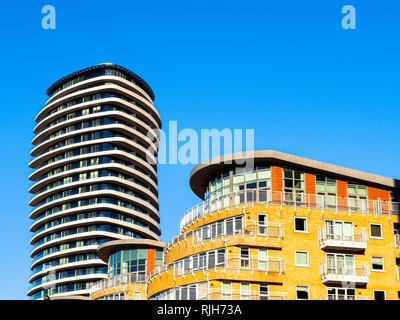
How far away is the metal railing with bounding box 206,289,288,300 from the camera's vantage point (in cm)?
5503

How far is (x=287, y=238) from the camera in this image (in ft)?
191

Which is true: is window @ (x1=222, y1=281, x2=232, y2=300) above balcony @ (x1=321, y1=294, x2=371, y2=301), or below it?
above

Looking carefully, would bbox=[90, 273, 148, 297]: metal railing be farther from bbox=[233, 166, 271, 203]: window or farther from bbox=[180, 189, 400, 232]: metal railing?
bbox=[233, 166, 271, 203]: window

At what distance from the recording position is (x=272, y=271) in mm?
56562

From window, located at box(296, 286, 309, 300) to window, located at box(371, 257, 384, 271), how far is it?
6757 millimetres

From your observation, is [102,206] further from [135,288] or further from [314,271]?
[314,271]

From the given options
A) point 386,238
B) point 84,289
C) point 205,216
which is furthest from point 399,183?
point 84,289

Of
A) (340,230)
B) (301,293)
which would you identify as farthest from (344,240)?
(301,293)

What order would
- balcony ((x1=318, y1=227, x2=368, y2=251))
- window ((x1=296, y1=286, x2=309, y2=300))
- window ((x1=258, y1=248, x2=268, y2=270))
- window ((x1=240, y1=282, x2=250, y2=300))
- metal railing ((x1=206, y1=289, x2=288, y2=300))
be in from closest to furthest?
metal railing ((x1=206, y1=289, x2=288, y2=300)), window ((x1=240, y1=282, x2=250, y2=300)), window ((x1=296, y1=286, x2=309, y2=300)), window ((x1=258, y1=248, x2=268, y2=270)), balcony ((x1=318, y1=227, x2=368, y2=251))

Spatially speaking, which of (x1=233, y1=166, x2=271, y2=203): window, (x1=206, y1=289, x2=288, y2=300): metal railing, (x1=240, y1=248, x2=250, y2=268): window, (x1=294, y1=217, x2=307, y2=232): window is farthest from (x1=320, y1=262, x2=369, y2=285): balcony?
(x1=233, y1=166, x2=271, y2=203): window

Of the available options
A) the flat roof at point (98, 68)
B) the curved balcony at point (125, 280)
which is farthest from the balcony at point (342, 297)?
the flat roof at point (98, 68)

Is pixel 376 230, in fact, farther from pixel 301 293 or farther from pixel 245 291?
pixel 245 291

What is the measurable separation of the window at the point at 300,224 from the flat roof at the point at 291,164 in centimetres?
556

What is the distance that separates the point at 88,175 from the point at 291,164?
71.0m
